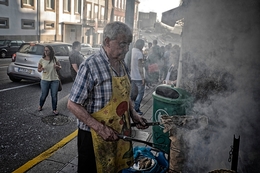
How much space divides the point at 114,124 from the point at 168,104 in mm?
1764

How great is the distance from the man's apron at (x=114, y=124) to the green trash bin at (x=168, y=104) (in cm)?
145

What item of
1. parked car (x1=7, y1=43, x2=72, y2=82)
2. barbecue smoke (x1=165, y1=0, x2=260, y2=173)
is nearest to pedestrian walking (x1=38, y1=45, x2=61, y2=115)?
parked car (x1=7, y1=43, x2=72, y2=82)

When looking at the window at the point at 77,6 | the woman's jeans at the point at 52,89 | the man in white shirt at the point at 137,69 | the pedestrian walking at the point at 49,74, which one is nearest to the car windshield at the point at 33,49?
the pedestrian walking at the point at 49,74

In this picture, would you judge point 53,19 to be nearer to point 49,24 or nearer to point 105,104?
point 49,24

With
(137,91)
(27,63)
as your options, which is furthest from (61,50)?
(137,91)

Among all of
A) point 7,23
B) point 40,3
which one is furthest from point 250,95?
point 40,3

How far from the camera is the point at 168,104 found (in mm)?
3838

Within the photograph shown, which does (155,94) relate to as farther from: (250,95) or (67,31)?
(67,31)

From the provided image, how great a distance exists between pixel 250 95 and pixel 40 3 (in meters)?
25.9

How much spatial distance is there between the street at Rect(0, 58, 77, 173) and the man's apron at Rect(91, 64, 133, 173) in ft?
6.57

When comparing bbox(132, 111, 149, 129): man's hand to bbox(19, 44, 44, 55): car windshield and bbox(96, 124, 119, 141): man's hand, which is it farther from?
bbox(19, 44, 44, 55): car windshield

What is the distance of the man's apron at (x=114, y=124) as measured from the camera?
2.21 metres

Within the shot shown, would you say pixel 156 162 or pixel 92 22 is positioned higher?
pixel 92 22

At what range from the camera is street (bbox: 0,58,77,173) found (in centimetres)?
395
